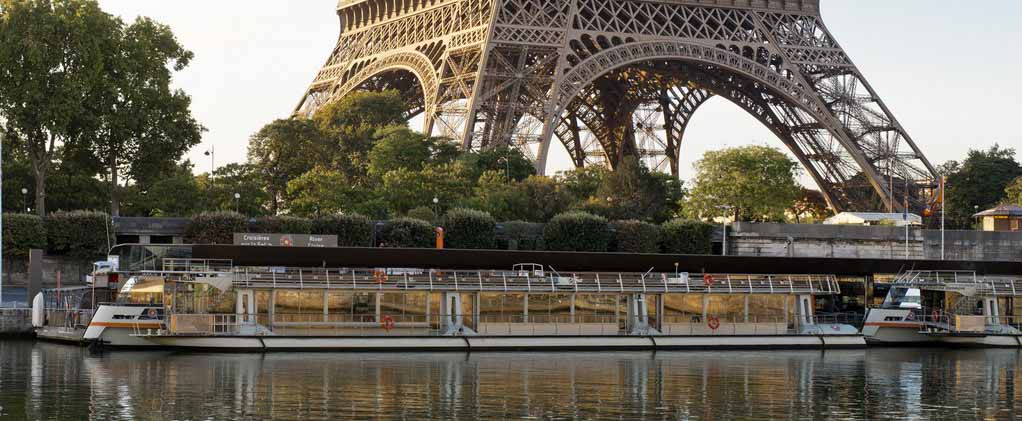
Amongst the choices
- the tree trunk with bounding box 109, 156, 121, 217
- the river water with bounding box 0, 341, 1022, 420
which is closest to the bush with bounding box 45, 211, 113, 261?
the tree trunk with bounding box 109, 156, 121, 217

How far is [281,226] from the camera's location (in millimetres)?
62719

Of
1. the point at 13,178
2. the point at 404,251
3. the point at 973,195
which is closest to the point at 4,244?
the point at 13,178

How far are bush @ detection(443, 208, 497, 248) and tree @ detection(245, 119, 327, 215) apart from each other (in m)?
16.9

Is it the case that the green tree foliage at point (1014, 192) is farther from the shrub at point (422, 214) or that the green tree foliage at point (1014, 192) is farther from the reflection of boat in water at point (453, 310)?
the reflection of boat in water at point (453, 310)

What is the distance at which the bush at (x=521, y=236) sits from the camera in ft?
221

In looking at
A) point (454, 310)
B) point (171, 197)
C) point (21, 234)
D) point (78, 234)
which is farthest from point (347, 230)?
point (454, 310)

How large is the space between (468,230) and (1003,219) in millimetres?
26681

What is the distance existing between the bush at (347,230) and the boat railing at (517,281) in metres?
15.4

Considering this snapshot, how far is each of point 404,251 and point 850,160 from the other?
140 ft

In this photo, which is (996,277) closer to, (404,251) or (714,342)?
(714,342)

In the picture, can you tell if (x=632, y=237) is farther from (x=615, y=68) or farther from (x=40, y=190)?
(x=40, y=190)

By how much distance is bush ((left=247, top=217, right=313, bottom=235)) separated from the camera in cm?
6244

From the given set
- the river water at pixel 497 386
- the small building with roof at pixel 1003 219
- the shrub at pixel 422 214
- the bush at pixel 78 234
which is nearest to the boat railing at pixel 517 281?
the river water at pixel 497 386

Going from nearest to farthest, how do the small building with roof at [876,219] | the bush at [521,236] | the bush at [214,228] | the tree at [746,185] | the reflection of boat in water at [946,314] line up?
the reflection of boat in water at [946,314] < the bush at [214,228] < the bush at [521,236] < the small building with roof at [876,219] < the tree at [746,185]
